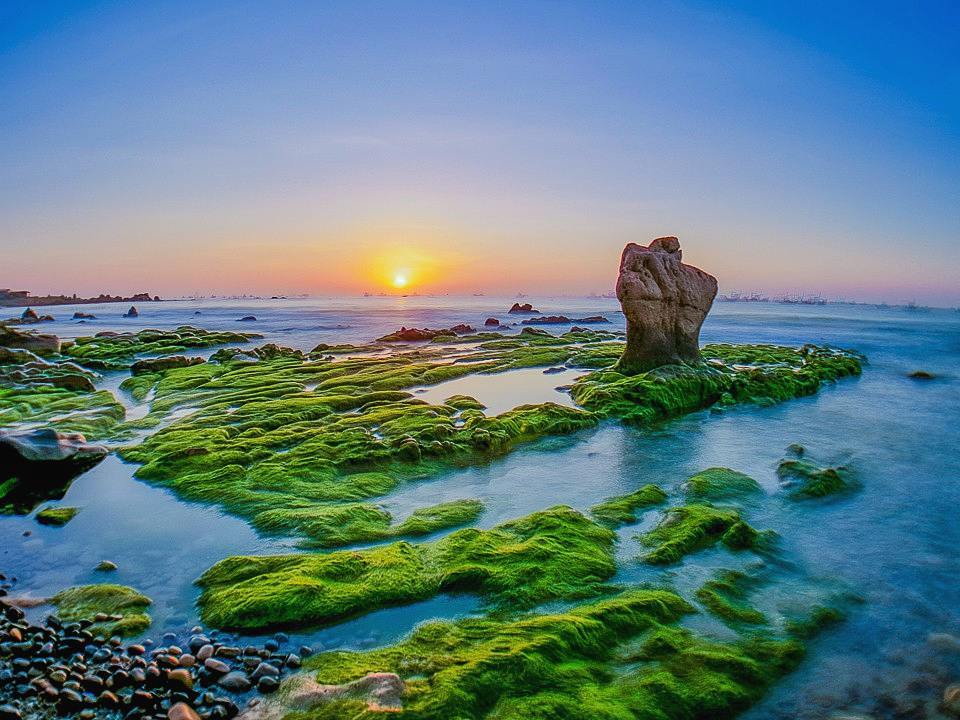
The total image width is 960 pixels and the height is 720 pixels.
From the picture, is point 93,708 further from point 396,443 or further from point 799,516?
point 799,516

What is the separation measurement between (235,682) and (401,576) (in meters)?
1.92

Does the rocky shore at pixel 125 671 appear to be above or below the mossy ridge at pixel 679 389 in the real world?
below

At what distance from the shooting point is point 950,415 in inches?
610

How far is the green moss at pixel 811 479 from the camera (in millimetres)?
8577

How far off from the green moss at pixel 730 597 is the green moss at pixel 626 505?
1591 mm

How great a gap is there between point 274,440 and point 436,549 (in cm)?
580

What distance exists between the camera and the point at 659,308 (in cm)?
1719

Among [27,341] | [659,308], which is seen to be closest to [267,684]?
[659,308]

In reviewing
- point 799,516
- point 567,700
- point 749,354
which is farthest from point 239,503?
point 749,354

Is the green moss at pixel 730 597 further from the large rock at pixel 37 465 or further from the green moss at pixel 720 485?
the large rock at pixel 37 465

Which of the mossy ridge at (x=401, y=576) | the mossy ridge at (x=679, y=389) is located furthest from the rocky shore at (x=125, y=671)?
the mossy ridge at (x=679, y=389)

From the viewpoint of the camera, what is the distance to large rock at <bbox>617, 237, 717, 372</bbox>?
17.2 metres

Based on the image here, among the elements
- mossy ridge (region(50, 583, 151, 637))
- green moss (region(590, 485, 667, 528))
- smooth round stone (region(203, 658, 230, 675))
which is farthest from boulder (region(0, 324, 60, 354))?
green moss (region(590, 485, 667, 528))

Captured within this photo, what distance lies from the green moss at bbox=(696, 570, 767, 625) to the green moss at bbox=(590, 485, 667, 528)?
1.59 metres
